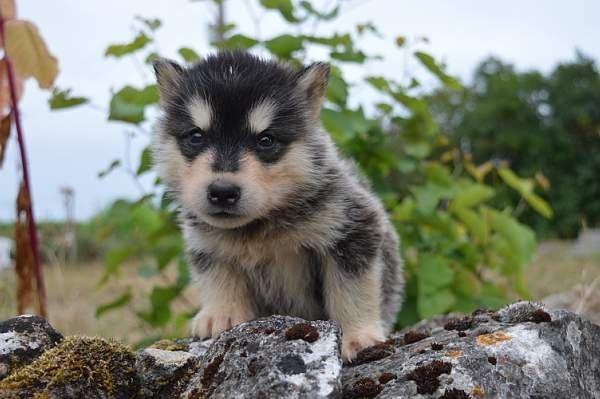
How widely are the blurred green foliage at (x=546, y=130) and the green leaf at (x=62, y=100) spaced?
21596 mm

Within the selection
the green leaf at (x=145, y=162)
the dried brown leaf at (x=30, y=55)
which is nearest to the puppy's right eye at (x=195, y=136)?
the dried brown leaf at (x=30, y=55)

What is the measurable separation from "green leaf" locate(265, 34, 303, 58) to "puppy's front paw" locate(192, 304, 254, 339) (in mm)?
2900

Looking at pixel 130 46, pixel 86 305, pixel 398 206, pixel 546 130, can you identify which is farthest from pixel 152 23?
pixel 546 130

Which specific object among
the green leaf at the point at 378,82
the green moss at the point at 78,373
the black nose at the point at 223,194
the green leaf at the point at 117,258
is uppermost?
the green leaf at the point at 378,82

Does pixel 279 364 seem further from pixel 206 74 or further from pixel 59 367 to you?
pixel 206 74

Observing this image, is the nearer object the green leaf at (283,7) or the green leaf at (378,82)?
the green leaf at (283,7)

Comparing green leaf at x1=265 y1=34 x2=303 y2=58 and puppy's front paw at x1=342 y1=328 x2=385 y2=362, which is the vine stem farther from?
puppy's front paw at x1=342 y1=328 x2=385 y2=362

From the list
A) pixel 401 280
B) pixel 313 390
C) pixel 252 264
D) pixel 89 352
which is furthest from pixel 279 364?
pixel 401 280

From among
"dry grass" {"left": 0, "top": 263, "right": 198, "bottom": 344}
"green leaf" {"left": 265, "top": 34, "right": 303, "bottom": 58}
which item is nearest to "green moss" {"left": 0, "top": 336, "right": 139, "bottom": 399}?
"dry grass" {"left": 0, "top": 263, "right": 198, "bottom": 344}

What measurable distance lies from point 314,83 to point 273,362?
2.49 meters

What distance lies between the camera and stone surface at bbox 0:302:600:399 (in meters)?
3.24

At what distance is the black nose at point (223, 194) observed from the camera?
13.3ft

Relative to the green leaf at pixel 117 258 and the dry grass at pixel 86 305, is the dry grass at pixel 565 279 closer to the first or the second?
the green leaf at pixel 117 258

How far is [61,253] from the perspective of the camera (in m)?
9.19
